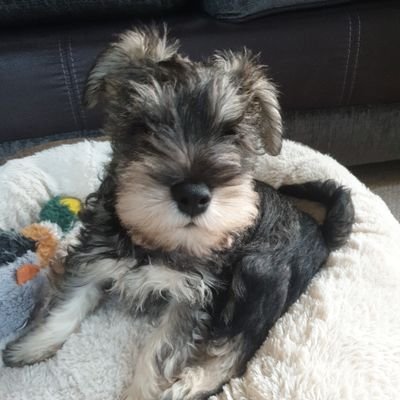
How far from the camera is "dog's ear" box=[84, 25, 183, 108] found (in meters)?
1.42

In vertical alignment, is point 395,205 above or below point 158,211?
below

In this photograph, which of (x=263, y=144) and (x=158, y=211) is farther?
(x=263, y=144)

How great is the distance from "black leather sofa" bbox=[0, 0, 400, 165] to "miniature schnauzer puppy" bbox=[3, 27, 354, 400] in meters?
0.83

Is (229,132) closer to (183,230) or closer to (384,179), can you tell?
(183,230)

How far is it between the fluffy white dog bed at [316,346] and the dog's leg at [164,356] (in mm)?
101

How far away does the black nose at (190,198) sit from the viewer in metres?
1.12

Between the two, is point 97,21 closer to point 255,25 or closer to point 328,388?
point 255,25

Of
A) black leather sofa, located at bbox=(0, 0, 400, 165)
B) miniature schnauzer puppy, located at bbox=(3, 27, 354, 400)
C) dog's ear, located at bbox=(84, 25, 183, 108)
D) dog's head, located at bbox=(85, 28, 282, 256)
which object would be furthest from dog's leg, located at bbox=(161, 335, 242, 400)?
black leather sofa, located at bbox=(0, 0, 400, 165)

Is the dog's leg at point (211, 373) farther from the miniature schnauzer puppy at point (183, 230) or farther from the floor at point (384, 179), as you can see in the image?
the floor at point (384, 179)

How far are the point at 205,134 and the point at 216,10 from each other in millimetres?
1276

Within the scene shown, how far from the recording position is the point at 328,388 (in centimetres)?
133

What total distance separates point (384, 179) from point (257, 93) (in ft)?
5.79

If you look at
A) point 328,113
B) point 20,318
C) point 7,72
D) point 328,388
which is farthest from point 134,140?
point 328,113

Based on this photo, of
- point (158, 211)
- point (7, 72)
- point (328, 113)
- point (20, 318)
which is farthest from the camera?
point (328, 113)
